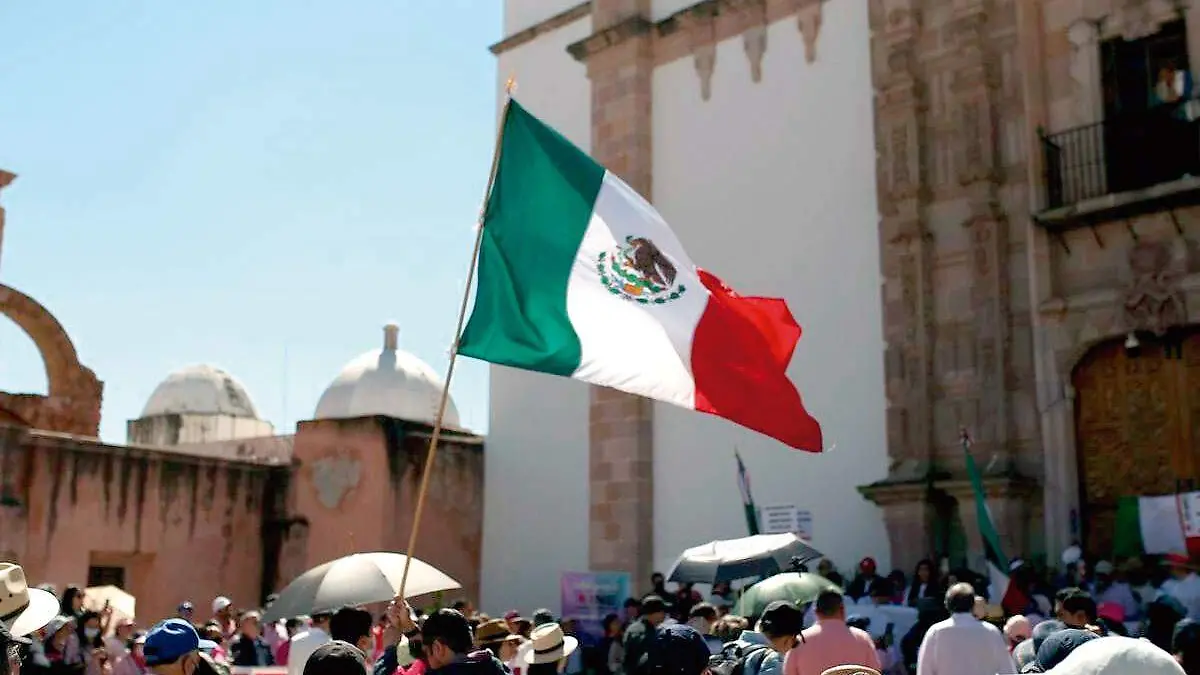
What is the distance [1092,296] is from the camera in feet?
49.2

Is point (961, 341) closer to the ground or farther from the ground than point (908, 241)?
closer to the ground

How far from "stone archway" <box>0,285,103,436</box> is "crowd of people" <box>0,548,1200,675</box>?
942cm

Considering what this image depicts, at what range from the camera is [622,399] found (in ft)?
63.9

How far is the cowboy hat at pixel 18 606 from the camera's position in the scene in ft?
18.7

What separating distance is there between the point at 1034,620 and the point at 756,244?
757 centimetres

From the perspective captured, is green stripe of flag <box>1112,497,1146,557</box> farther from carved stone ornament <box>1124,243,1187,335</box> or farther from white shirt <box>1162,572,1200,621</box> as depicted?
carved stone ornament <box>1124,243,1187,335</box>

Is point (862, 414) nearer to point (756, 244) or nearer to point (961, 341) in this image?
point (961, 341)

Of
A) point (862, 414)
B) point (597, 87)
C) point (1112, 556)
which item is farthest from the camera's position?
point (597, 87)

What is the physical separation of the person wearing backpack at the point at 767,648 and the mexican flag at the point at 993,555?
542 centimetres

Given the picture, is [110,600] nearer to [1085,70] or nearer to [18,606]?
[18,606]

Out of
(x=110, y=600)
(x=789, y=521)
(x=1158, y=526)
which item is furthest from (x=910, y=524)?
(x=110, y=600)

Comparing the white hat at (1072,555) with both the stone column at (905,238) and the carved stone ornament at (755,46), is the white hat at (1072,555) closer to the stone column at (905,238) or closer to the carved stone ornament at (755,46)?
the stone column at (905,238)

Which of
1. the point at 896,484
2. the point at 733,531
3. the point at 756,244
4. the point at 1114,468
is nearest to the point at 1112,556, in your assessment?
the point at 1114,468

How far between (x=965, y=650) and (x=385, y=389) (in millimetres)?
22986
